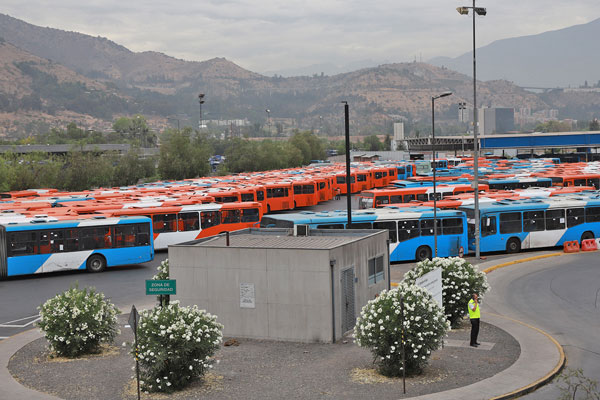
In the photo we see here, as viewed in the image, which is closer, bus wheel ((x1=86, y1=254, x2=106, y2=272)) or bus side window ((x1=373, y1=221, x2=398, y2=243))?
bus wheel ((x1=86, y1=254, x2=106, y2=272))

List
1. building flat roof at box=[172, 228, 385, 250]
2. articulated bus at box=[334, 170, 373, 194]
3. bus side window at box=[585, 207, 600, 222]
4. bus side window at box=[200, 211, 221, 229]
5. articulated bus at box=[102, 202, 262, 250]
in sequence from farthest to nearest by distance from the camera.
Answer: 1. articulated bus at box=[334, 170, 373, 194]
2. bus side window at box=[200, 211, 221, 229]
3. articulated bus at box=[102, 202, 262, 250]
4. bus side window at box=[585, 207, 600, 222]
5. building flat roof at box=[172, 228, 385, 250]

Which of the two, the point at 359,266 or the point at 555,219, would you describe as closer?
the point at 359,266

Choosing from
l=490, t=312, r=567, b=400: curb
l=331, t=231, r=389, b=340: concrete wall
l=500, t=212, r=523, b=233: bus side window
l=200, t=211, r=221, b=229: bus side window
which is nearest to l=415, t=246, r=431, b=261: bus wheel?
l=500, t=212, r=523, b=233: bus side window

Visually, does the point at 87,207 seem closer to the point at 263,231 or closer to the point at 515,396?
the point at 263,231

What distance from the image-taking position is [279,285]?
760 inches

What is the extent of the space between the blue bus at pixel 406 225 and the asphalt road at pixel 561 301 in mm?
3792

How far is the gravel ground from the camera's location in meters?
15.1

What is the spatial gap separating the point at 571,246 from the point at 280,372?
23.4m

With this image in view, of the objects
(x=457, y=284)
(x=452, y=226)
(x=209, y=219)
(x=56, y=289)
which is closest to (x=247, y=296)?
(x=457, y=284)

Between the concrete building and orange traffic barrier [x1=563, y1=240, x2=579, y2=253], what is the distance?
692 inches

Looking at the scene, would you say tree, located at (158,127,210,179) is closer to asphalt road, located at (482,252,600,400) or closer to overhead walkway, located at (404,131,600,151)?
overhead walkway, located at (404,131,600,151)

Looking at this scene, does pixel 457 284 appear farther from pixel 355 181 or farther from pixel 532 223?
pixel 355 181

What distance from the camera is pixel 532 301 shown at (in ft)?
79.7

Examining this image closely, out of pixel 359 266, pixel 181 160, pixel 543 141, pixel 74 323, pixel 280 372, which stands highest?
pixel 543 141
